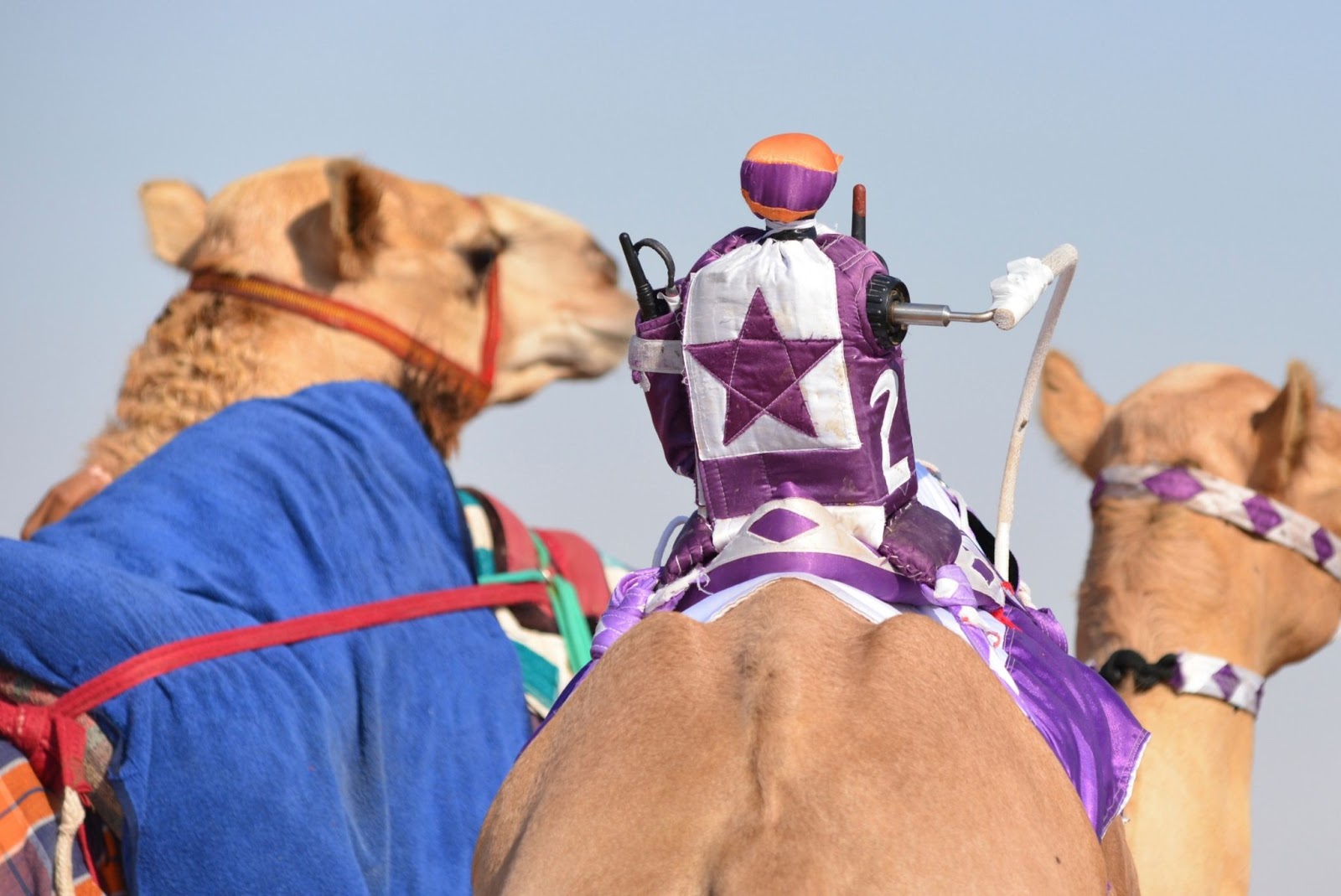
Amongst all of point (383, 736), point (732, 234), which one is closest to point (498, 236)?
point (383, 736)

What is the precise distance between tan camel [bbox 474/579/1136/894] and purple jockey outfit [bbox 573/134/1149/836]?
16 centimetres

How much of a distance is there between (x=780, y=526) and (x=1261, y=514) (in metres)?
1.53

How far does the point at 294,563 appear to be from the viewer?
3.41m

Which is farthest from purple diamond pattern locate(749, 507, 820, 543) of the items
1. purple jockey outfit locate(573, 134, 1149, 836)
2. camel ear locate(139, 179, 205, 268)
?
camel ear locate(139, 179, 205, 268)

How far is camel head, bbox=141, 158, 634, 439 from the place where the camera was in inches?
164

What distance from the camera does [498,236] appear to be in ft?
15.3

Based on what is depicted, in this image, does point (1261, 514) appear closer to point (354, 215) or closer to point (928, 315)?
point (928, 315)

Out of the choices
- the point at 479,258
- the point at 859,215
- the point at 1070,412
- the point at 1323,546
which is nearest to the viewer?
the point at 859,215

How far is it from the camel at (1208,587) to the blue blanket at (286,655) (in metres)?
1.24

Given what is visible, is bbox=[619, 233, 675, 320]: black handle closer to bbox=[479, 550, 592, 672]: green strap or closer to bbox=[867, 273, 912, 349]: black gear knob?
bbox=[867, 273, 912, 349]: black gear knob

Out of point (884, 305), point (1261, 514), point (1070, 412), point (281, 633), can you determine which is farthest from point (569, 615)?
point (884, 305)

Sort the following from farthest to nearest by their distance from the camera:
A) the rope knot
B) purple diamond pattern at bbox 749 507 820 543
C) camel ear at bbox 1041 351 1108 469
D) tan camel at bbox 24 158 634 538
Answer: tan camel at bbox 24 158 634 538 → camel ear at bbox 1041 351 1108 469 → the rope knot → purple diamond pattern at bbox 749 507 820 543

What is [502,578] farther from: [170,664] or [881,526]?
[881,526]

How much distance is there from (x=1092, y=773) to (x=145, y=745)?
5.06 feet
